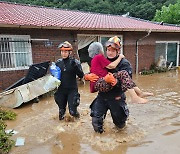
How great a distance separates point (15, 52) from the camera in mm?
8914

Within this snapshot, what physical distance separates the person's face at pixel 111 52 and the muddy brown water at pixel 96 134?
1542 millimetres

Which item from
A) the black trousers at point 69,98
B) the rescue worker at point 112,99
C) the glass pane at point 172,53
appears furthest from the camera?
the glass pane at point 172,53

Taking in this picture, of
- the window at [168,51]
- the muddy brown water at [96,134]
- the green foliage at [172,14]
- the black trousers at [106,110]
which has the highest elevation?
the green foliage at [172,14]

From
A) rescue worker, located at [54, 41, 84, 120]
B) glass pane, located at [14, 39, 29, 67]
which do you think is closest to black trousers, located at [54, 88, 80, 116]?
rescue worker, located at [54, 41, 84, 120]

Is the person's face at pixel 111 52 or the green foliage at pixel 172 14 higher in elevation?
the green foliage at pixel 172 14

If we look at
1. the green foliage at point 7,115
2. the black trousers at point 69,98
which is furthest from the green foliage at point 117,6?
the black trousers at point 69,98

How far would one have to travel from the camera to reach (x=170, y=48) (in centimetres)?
1576

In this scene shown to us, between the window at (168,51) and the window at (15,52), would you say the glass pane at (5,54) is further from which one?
the window at (168,51)

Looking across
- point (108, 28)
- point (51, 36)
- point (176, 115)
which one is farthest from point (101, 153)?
point (108, 28)

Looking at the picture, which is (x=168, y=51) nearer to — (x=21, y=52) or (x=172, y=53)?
(x=172, y=53)

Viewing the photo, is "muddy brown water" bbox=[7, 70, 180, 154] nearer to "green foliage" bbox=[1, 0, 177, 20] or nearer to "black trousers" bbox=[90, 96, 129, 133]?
"black trousers" bbox=[90, 96, 129, 133]

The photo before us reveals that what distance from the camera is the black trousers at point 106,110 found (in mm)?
4078

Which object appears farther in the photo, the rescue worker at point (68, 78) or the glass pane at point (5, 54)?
the glass pane at point (5, 54)

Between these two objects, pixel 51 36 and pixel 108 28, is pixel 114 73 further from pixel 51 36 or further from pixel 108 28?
pixel 108 28
